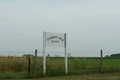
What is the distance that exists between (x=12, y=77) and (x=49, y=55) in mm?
4244

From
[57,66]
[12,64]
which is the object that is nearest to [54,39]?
[57,66]

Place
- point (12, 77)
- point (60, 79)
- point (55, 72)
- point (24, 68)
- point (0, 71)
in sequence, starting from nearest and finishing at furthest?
point (60, 79) → point (12, 77) → point (55, 72) → point (0, 71) → point (24, 68)

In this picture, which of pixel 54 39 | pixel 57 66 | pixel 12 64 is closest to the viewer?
pixel 54 39

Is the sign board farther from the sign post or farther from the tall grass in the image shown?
the tall grass

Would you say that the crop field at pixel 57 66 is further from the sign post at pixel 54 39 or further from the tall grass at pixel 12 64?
the sign post at pixel 54 39

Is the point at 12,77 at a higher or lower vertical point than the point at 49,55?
lower

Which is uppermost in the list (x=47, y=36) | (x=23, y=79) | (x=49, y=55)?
(x=47, y=36)

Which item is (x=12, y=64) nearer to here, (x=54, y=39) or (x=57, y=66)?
(x=57, y=66)

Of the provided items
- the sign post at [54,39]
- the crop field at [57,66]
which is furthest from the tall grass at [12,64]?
the sign post at [54,39]

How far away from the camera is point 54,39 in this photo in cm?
1570

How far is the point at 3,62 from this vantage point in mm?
17000

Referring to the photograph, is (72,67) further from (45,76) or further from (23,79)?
(23,79)

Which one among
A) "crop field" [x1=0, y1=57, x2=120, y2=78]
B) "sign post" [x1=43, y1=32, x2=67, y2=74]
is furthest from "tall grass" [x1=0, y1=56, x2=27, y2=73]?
"sign post" [x1=43, y1=32, x2=67, y2=74]

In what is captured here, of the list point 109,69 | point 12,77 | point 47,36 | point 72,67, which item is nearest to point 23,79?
point 12,77
